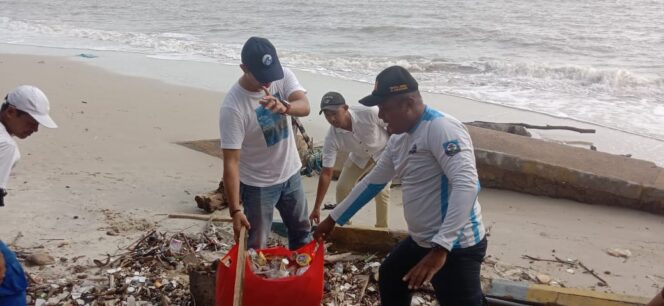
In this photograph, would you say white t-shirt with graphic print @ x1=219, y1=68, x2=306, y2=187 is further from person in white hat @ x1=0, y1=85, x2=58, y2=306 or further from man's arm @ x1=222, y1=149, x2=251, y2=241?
person in white hat @ x1=0, y1=85, x2=58, y2=306

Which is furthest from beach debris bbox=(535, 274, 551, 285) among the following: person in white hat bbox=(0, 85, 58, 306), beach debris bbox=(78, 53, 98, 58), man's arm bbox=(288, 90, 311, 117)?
beach debris bbox=(78, 53, 98, 58)

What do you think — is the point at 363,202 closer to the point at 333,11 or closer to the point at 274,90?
the point at 274,90

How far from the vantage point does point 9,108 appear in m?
3.31

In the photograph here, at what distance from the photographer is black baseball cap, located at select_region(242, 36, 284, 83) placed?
383cm

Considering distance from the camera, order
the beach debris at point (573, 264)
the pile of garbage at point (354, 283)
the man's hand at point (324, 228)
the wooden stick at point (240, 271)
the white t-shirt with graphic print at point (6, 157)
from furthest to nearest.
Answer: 1. the beach debris at point (573, 264)
2. the pile of garbage at point (354, 283)
3. the man's hand at point (324, 228)
4. the wooden stick at point (240, 271)
5. the white t-shirt with graphic print at point (6, 157)

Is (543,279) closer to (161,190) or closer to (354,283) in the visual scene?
(354,283)

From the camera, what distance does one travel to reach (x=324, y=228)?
3.84m

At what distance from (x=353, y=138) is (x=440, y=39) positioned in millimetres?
15376

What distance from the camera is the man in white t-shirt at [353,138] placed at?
5.24 m

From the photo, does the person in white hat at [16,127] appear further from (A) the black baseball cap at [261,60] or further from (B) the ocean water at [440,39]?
(B) the ocean water at [440,39]

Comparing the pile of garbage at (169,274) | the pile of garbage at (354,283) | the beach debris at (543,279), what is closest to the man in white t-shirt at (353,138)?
the pile of garbage at (354,283)

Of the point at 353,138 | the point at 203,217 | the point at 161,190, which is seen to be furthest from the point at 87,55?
the point at 353,138

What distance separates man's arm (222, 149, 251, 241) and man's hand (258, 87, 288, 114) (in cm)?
34

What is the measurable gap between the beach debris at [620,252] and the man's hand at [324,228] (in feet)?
9.92
